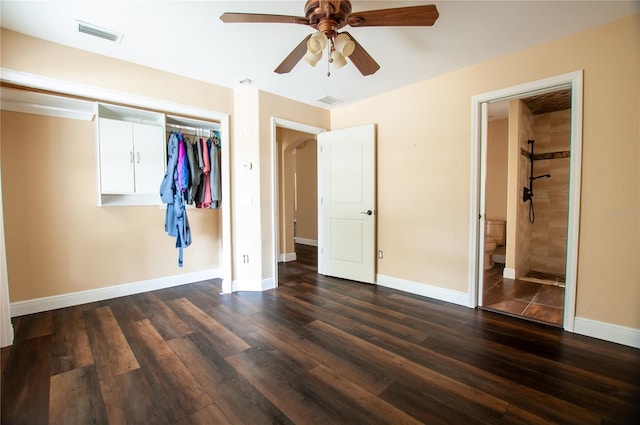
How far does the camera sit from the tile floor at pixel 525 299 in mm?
2783

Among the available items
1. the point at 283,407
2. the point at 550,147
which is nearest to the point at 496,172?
the point at 550,147

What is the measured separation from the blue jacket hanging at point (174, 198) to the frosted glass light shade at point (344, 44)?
7.45 ft

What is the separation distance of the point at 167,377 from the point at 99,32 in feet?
9.12

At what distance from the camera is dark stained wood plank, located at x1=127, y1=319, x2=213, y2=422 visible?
159 cm

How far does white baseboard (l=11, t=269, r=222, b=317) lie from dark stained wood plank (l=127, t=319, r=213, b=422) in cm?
113

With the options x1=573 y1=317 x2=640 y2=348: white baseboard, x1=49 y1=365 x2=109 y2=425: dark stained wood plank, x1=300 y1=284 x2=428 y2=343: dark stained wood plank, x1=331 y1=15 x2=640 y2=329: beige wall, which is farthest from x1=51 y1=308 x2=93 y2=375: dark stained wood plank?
x1=573 y1=317 x2=640 y2=348: white baseboard

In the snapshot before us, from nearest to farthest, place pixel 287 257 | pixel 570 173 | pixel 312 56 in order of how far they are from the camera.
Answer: pixel 312 56 < pixel 570 173 < pixel 287 257

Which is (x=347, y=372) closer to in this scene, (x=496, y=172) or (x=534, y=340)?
(x=534, y=340)

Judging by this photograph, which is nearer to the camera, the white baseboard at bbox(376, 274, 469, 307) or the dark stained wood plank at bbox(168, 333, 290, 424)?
the dark stained wood plank at bbox(168, 333, 290, 424)

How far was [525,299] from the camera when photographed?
3.20 metres

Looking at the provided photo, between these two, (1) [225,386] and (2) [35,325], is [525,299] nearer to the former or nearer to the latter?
(1) [225,386]

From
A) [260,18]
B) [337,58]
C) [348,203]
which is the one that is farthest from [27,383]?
[348,203]

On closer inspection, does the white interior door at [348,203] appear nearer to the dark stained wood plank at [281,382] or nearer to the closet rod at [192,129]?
the closet rod at [192,129]

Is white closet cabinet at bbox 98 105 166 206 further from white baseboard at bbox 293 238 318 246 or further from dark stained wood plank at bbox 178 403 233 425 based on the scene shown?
white baseboard at bbox 293 238 318 246
